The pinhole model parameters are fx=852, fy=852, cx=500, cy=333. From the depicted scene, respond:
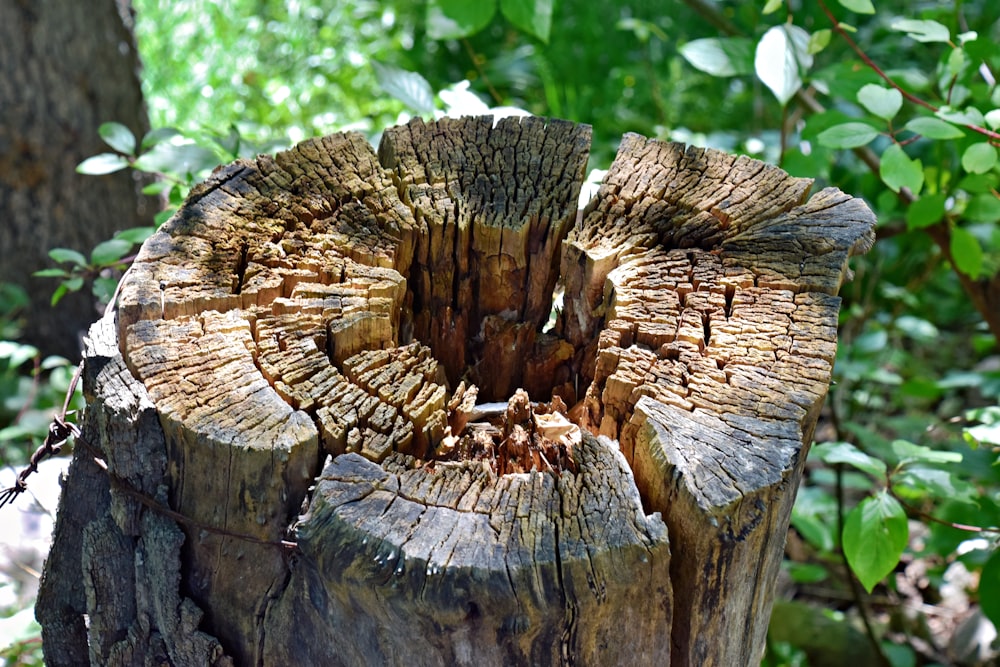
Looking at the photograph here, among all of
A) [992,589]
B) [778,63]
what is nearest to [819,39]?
[778,63]

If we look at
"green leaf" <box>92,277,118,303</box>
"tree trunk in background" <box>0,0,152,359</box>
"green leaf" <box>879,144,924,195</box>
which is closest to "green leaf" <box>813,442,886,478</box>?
"green leaf" <box>879,144,924,195</box>

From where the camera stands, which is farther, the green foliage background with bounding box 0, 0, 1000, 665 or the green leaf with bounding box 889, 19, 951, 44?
the green foliage background with bounding box 0, 0, 1000, 665

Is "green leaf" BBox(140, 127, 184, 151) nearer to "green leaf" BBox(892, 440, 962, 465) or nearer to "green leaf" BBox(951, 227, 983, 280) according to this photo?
"green leaf" BBox(892, 440, 962, 465)

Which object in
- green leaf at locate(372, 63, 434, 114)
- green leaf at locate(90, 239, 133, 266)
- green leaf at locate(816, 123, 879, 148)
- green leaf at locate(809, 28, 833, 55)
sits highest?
green leaf at locate(809, 28, 833, 55)

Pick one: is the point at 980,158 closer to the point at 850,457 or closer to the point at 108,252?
the point at 850,457

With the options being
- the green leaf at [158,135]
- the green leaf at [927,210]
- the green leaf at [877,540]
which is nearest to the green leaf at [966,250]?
the green leaf at [927,210]

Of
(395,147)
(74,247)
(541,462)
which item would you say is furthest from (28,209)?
(541,462)

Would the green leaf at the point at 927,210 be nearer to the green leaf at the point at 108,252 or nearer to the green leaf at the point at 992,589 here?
the green leaf at the point at 992,589
